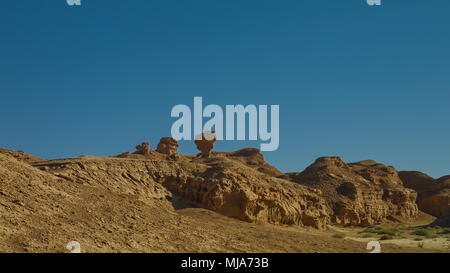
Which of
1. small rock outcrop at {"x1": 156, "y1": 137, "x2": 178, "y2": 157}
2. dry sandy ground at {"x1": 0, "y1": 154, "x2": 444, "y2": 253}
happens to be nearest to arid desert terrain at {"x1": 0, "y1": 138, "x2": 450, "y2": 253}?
dry sandy ground at {"x1": 0, "y1": 154, "x2": 444, "y2": 253}

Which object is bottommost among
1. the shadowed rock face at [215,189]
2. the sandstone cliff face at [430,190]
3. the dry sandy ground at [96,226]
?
the dry sandy ground at [96,226]

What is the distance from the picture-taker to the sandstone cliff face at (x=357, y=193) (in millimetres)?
39281

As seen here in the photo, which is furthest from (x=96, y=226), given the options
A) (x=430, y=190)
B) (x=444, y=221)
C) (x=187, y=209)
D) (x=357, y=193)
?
(x=430, y=190)

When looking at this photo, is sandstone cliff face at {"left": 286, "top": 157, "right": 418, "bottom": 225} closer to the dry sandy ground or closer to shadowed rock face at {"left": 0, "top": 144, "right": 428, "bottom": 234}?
shadowed rock face at {"left": 0, "top": 144, "right": 428, "bottom": 234}

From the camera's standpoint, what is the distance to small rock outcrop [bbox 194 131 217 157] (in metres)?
61.2

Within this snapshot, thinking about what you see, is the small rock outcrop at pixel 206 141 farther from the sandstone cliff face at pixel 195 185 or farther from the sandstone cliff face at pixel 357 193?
the sandstone cliff face at pixel 195 185

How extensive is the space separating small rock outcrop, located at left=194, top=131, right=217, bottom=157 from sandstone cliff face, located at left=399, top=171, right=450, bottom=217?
30.1 metres

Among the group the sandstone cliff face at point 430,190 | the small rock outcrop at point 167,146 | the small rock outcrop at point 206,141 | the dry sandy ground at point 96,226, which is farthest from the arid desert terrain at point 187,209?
the small rock outcrop at point 206,141

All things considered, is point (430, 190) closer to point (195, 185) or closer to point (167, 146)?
point (167, 146)

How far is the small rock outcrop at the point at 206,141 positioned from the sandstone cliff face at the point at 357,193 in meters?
17.8

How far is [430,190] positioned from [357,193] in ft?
68.7

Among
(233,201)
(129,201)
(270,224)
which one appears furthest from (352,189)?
(129,201)

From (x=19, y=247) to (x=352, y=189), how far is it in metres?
36.8
